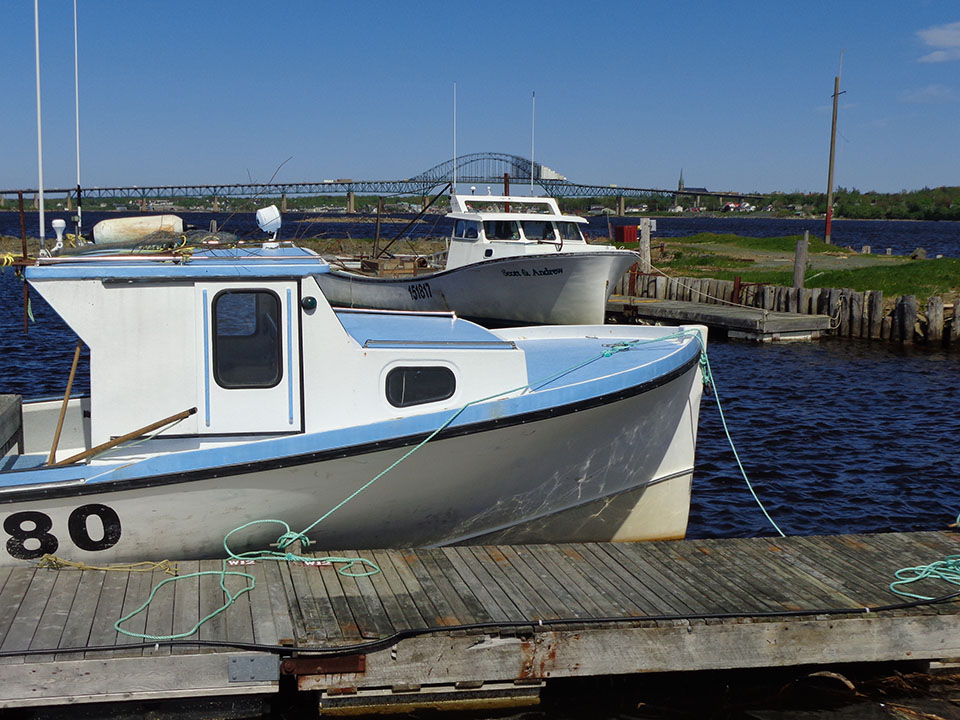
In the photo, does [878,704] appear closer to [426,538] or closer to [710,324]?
[426,538]

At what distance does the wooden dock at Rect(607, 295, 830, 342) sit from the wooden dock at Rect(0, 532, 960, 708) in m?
18.9

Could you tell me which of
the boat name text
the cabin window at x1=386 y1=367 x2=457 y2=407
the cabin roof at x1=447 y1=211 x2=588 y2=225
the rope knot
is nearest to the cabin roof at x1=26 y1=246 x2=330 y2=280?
the cabin window at x1=386 y1=367 x2=457 y2=407

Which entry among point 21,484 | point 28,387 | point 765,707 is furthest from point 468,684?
point 28,387

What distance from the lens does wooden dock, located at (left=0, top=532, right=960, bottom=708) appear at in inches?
249

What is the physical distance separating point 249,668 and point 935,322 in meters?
23.3

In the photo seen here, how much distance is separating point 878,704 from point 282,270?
5822 mm

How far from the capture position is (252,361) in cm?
813

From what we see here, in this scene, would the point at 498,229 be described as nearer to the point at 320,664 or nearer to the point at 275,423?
the point at 275,423

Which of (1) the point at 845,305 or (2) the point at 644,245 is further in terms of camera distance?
(2) the point at 644,245

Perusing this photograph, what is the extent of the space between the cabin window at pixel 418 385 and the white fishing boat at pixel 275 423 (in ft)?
0.04

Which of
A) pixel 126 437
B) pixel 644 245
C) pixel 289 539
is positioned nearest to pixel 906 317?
pixel 644 245

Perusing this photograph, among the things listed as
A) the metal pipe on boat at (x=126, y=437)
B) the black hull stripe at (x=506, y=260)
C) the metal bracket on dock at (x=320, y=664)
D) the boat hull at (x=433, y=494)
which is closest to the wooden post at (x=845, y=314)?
the black hull stripe at (x=506, y=260)

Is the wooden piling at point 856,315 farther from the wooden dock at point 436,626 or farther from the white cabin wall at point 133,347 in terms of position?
the white cabin wall at point 133,347

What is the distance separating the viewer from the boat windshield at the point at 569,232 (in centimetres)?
2552
